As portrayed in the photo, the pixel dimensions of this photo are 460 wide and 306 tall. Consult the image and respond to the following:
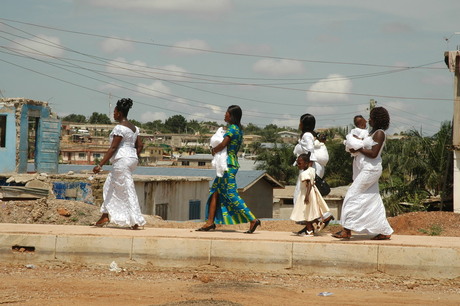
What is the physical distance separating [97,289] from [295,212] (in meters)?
2.88

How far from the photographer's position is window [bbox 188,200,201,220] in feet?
98.8

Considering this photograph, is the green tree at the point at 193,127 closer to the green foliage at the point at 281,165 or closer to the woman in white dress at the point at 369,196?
the green foliage at the point at 281,165

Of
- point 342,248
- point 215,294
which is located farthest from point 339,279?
point 215,294

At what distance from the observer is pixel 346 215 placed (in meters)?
8.42

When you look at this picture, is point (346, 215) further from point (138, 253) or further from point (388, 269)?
point (138, 253)

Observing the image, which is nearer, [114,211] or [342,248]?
[342,248]

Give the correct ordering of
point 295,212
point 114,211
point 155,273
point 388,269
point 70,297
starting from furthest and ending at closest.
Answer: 1. point 114,211
2. point 295,212
3. point 155,273
4. point 388,269
5. point 70,297

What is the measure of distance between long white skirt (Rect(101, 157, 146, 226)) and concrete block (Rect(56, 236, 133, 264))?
989mm

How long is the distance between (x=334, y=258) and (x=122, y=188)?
10.5 feet

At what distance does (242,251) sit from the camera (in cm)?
820

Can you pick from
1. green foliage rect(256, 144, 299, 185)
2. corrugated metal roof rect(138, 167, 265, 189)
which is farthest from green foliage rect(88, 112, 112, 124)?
corrugated metal roof rect(138, 167, 265, 189)

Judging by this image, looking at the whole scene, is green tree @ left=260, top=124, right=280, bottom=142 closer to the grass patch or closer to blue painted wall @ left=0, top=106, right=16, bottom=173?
blue painted wall @ left=0, top=106, right=16, bottom=173

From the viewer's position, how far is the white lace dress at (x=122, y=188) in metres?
9.57

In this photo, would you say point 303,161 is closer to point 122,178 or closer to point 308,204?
point 308,204
